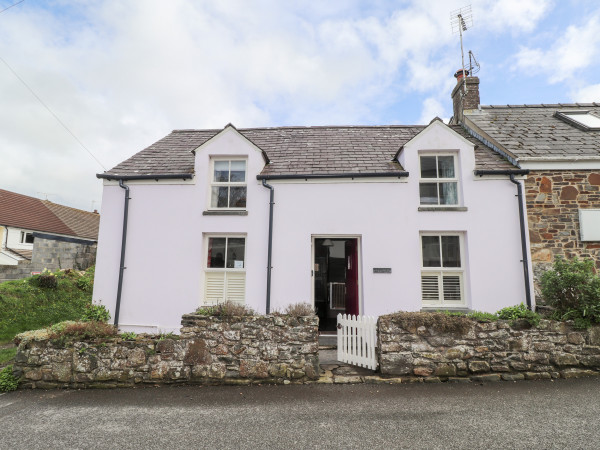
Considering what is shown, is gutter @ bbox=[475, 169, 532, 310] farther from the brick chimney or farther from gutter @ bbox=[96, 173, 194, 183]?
gutter @ bbox=[96, 173, 194, 183]

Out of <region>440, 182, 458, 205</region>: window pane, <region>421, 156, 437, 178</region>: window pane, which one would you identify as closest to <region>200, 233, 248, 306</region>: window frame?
<region>421, 156, 437, 178</region>: window pane

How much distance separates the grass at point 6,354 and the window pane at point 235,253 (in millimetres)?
5029

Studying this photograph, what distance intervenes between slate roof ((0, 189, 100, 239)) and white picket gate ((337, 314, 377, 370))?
2723 centimetres

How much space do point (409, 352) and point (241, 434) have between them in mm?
3144

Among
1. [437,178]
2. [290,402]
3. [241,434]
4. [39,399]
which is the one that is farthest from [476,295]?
[39,399]

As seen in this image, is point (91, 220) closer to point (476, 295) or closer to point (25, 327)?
point (25, 327)

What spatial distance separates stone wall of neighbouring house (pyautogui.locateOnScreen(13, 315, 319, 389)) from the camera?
549 centimetres

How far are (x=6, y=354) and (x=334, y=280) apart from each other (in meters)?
9.52

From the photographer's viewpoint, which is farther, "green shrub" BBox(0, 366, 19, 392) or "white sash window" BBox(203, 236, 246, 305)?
"white sash window" BBox(203, 236, 246, 305)

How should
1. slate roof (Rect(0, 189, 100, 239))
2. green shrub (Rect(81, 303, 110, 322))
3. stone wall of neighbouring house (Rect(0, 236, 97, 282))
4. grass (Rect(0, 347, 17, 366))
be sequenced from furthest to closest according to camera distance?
slate roof (Rect(0, 189, 100, 239))
stone wall of neighbouring house (Rect(0, 236, 97, 282))
green shrub (Rect(81, 303, 110, 322))
grass (Rect(0, 347, 17, 366))

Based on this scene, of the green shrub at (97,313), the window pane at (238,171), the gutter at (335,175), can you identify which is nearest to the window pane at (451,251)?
the gutter at (335,175)

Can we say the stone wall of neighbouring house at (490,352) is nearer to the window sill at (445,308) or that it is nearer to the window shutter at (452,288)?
the window sill at (445,308)

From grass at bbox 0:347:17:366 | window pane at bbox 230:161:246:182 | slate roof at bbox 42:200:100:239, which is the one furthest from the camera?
slate roof at bbox 42:200:100:239

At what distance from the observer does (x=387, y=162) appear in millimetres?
9234
